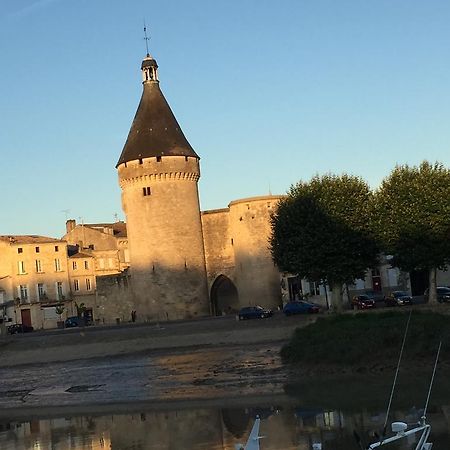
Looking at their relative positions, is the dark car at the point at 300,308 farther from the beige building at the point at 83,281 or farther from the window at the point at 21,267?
the window at the point at 21,267

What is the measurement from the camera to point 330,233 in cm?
4566

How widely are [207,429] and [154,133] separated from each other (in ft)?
151

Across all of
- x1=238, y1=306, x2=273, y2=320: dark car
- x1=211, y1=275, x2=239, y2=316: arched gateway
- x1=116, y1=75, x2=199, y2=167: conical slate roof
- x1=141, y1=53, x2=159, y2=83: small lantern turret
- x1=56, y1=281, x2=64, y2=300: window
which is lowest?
x1=238, y1=306, x2=273, y2=320: dark car

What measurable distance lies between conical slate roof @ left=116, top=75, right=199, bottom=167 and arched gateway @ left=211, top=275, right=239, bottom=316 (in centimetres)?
1023

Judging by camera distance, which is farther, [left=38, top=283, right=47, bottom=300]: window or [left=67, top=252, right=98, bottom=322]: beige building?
[left=67, top=252, right=98, bottom=322]: beige building

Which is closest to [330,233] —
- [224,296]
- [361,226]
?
[361,226]

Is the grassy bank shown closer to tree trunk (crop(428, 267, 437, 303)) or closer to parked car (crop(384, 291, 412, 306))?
tree trunk (crop(428, 267, 437, 303))

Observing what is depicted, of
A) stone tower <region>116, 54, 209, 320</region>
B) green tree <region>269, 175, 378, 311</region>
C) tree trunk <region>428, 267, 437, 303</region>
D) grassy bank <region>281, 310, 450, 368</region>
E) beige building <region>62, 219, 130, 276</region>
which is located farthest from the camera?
beige building <region>62, 219, 130, 276</region>

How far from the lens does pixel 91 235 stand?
8788cm

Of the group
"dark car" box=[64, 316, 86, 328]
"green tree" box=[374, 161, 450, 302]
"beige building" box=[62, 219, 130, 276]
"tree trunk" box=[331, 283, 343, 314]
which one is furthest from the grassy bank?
"beige building" box=[62, 219, 130, 276]

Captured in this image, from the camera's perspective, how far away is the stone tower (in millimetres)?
63906

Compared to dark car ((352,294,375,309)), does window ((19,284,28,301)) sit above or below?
above

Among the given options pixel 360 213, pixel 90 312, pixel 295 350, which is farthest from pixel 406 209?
pixel 90 312

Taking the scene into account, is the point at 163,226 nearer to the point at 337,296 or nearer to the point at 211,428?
the point at 337,296
